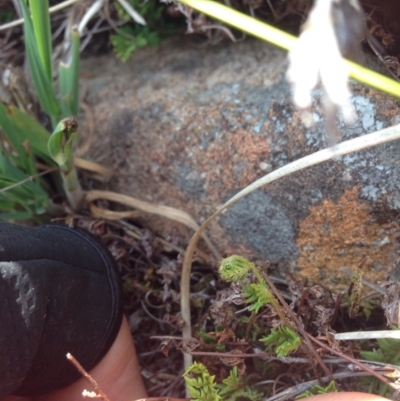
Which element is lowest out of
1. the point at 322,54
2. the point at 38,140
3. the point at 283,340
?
the point at 283,340

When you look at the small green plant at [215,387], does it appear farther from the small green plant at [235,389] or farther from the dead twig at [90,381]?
the dead twig at [90,381]

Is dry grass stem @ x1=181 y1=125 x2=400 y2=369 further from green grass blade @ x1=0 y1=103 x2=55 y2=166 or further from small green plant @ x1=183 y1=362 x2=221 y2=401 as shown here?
green grass blade @ x1=0 y1=103 x2=55 y2=166

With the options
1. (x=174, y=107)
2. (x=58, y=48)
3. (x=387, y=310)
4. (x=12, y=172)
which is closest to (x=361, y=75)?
(x=387, y=310)

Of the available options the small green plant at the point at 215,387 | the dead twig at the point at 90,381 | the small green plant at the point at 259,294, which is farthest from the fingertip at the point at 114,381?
the small green plant at the point at 259,294

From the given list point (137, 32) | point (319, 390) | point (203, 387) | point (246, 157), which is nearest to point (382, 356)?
point (319, 390)

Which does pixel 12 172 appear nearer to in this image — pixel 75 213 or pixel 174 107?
pixel 75 213

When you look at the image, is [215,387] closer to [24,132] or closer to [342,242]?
[342,242]
